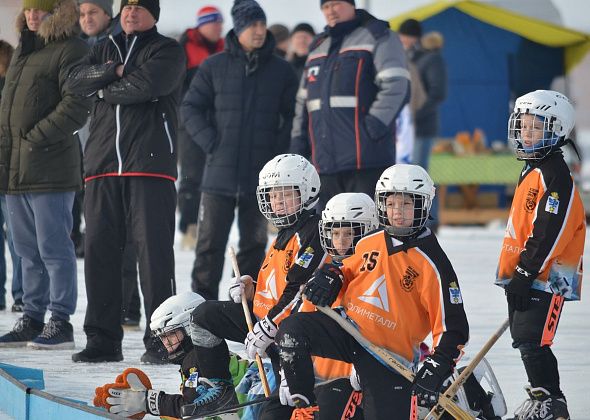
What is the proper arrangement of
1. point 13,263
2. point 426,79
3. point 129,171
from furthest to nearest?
1. point 426,79
2. point 13,263
3. point 129,171

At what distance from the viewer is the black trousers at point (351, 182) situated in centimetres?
789

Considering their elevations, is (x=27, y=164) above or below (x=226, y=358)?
above

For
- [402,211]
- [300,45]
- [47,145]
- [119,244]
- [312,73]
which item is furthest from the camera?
[300,45]

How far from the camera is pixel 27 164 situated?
294 inches

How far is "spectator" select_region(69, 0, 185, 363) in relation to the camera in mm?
6934

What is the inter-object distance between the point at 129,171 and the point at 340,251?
1.81 meters

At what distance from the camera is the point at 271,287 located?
18.3 feet

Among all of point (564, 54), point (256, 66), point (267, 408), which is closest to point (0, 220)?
point (256, 66)

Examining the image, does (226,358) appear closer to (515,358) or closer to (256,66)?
(515,358)

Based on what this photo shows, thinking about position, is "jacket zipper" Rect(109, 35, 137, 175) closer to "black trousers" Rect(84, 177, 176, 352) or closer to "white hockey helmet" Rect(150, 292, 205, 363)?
"black trousers" Rect(84, 177, 176, 352)

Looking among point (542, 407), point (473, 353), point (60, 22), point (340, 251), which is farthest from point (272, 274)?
point (60, 22)

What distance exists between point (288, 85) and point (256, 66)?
0.80ft

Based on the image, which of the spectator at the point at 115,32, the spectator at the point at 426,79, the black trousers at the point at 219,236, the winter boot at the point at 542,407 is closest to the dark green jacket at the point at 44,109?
the spectator at the point at 115,32

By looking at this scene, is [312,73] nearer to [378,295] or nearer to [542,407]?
[542,407]
